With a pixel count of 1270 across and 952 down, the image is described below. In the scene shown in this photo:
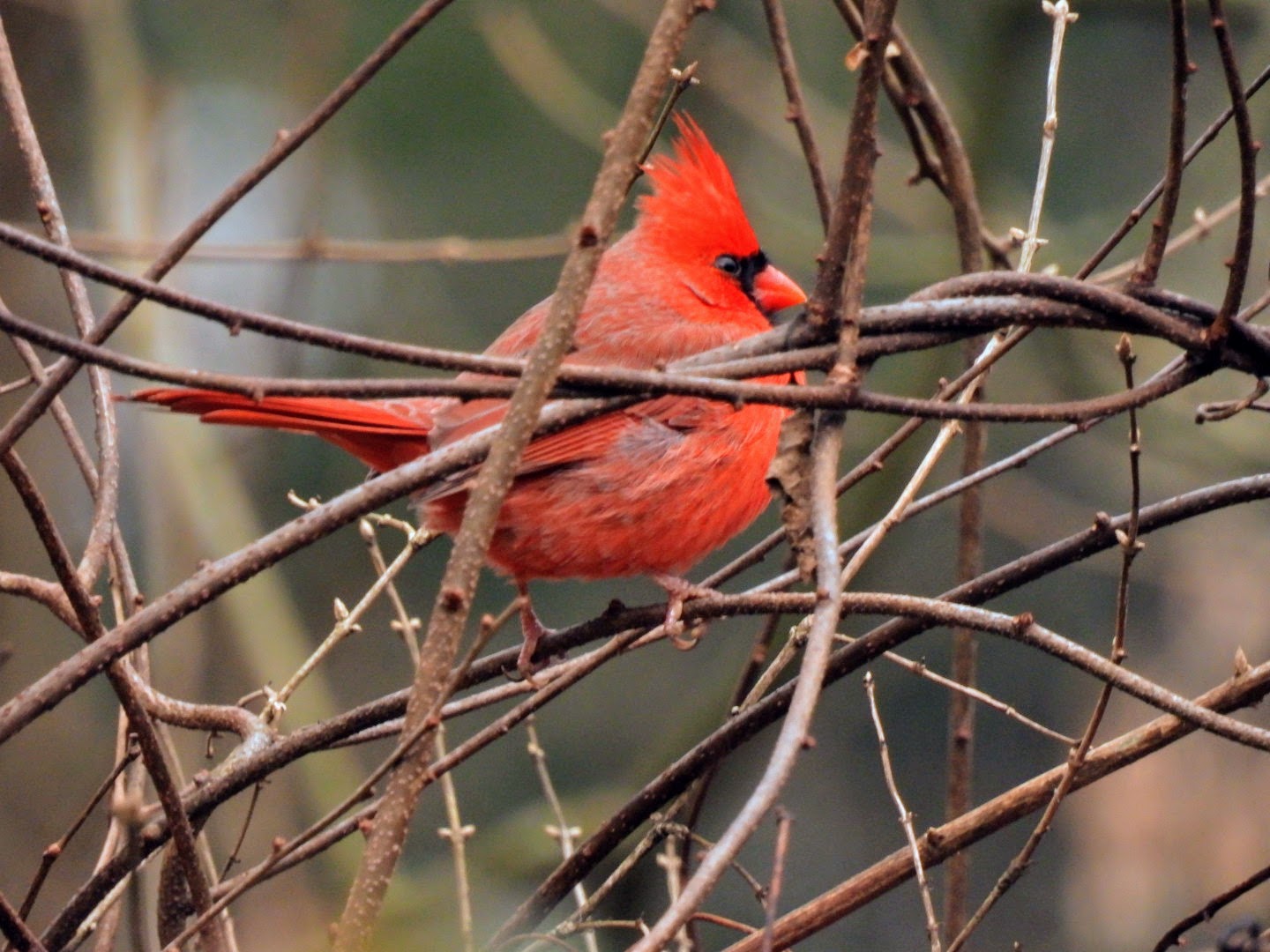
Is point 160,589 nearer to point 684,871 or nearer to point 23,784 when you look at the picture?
point 23,784

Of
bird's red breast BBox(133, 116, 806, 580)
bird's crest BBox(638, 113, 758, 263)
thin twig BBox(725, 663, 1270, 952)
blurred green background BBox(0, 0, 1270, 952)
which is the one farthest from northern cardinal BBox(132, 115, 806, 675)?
blurred green background BBox(0, 0, 1270, 952)

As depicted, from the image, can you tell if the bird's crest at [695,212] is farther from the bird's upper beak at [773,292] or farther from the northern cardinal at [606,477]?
the northern cardinal at [606,477]

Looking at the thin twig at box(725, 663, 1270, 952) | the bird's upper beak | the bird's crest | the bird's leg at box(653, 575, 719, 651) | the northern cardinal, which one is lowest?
the thin twig at box(725, 663, 1270, 952)

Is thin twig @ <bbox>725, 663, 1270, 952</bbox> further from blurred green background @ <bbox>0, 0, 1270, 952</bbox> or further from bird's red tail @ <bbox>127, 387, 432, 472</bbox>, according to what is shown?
blurred green background @ <bbox>0, 0, 1270, 952</bbox>

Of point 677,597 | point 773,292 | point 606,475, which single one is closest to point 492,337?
point 773,292

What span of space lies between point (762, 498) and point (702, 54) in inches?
103

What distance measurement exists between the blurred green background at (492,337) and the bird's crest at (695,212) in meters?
1.04

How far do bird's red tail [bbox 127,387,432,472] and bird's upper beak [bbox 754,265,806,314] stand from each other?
1059 millimetres

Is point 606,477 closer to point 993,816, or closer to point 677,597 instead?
point 677,597

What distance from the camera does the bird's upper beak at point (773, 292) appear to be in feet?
11.6

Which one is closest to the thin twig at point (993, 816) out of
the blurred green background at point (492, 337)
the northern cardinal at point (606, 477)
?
the northern cardinal at point (606, 477)

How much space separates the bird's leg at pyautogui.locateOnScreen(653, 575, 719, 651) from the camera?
226cm

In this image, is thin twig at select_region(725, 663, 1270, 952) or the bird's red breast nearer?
thin twig at select_region(725, 663, 1270, 952)

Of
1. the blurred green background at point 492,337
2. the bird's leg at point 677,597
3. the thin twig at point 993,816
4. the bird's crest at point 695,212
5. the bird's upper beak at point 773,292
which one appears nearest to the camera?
the thin twig at point 993,816
